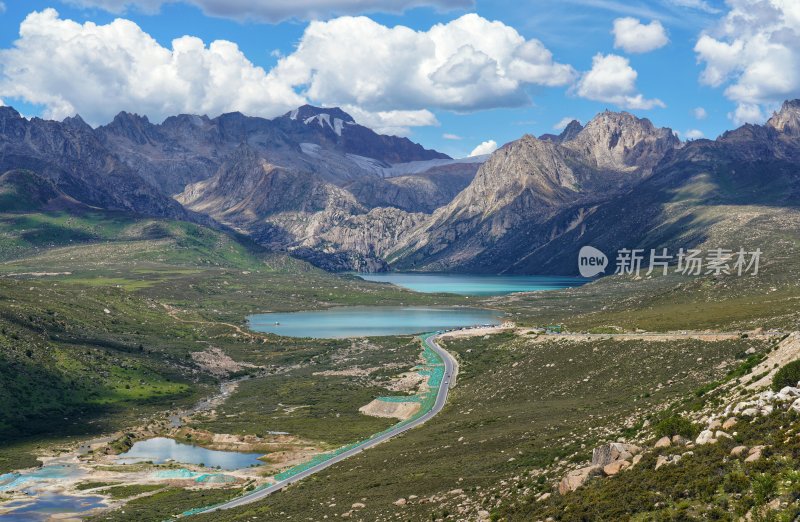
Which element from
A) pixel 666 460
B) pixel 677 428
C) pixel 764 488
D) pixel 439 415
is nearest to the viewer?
pixel 764 488

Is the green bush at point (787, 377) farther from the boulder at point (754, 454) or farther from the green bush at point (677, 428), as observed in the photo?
the boulder at point (754, 454)

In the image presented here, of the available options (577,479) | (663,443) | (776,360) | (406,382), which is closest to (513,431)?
(776,360)

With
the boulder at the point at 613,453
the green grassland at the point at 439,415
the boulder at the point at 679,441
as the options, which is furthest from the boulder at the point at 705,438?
the boulder at the point at 613,453

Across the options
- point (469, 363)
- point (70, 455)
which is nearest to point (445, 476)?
point (70, 455)

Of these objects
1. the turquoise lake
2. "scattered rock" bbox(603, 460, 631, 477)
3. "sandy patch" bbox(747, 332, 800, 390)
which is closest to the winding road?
the turquoise lake

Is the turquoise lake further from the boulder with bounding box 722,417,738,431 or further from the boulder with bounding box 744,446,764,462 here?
the boulder with bounding box 744,446,764,462

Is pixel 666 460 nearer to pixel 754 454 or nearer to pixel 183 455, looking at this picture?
pixel 754 454
